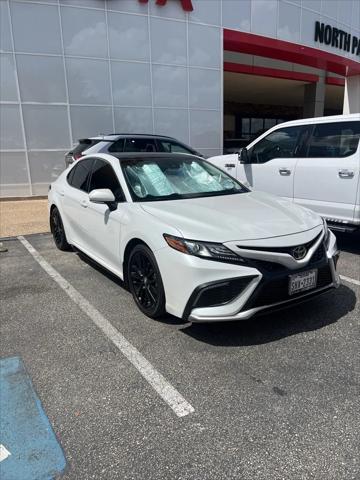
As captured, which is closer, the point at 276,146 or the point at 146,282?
the point at 146,282

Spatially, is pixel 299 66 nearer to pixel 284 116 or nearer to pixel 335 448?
pixel 284 116

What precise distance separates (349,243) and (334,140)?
1705mm

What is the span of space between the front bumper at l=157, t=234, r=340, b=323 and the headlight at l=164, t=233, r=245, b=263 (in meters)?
0.04

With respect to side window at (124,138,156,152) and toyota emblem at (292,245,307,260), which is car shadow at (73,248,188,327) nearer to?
toyota emblem at (292,245,307,260)

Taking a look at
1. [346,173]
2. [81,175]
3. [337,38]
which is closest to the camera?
[81,175]

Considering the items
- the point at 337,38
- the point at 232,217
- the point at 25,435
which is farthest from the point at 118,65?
the point at 25,435

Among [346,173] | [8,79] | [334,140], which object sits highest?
[8,79]

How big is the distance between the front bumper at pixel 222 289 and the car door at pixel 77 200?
82.4 inches

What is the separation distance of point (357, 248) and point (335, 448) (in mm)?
4514

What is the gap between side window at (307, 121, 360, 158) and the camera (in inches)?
220

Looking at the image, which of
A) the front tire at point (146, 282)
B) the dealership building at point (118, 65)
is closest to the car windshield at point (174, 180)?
the front tire at point (146, 282)

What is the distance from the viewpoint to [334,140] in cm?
586

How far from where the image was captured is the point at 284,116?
113 ft

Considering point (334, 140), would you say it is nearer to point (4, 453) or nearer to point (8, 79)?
point (4, 453)
